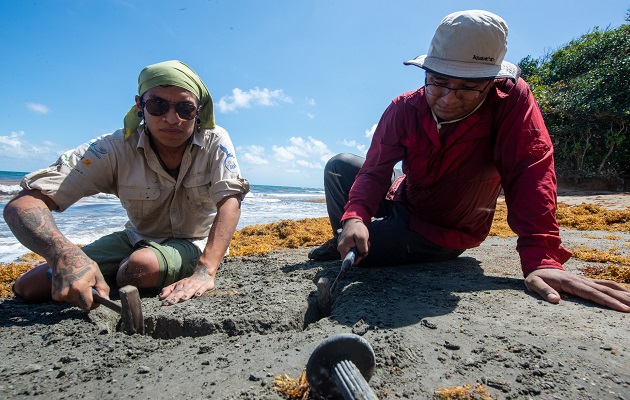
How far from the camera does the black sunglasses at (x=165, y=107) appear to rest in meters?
2.33

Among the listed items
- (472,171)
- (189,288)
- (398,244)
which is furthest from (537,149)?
(189,288)

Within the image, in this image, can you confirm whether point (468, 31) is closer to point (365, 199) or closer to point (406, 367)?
point (365, 199)

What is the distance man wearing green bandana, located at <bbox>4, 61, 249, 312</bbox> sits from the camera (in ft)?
7.24

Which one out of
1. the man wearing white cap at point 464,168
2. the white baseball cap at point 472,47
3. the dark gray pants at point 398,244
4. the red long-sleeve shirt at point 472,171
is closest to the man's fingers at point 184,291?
the man wearing white cap at point 464,168

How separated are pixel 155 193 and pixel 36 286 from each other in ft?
2.89

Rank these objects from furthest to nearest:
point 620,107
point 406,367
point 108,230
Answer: point 620,107
point 108,230
point 406,367

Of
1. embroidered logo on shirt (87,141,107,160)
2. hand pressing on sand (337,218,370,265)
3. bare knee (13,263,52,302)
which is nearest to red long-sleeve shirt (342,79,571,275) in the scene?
hand pressing on sand (337,218,370,265)

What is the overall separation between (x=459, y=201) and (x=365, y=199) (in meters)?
0.63

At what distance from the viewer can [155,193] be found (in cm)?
260

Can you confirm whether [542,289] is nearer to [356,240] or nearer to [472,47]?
[356,240]

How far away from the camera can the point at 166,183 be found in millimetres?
2629

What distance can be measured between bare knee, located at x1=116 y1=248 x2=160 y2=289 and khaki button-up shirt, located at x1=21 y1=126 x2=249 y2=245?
38 cm

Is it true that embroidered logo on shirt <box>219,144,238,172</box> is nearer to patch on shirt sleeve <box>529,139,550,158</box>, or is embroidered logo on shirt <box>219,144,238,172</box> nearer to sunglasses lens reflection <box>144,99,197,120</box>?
sunglasses lens reflection <box>144,99,197,120</box>

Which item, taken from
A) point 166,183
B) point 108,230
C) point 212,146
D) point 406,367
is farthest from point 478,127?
point 108,230
